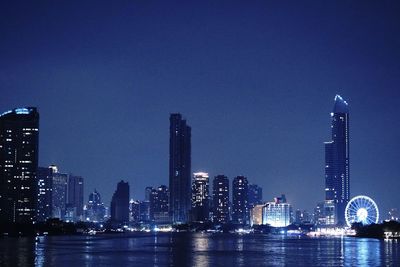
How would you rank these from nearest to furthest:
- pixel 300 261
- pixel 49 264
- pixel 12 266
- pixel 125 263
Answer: pixel 12 266, pixel 49 264, pixel 125 263, pixel 300 261

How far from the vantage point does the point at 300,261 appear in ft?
294

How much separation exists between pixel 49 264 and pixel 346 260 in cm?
3788

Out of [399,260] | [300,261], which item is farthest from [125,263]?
[399,260]

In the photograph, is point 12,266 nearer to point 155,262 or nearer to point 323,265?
point 155,262

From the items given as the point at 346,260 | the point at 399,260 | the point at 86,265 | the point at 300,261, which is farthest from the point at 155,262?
the point at 399,260

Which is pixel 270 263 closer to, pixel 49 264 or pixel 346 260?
pixel 346 260

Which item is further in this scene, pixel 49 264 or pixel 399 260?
pixel 399 260

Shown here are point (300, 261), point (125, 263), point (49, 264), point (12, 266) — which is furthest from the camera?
point (300, 261)

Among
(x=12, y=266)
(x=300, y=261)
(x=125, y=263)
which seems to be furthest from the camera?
(x=300, y=261)

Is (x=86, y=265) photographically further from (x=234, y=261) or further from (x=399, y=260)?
(x=399, y=260)

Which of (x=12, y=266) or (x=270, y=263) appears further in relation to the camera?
(x=270, y=263)

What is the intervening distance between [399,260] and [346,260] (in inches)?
262

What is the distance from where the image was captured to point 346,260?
90312 mm

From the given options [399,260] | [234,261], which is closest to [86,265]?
[234,261]
